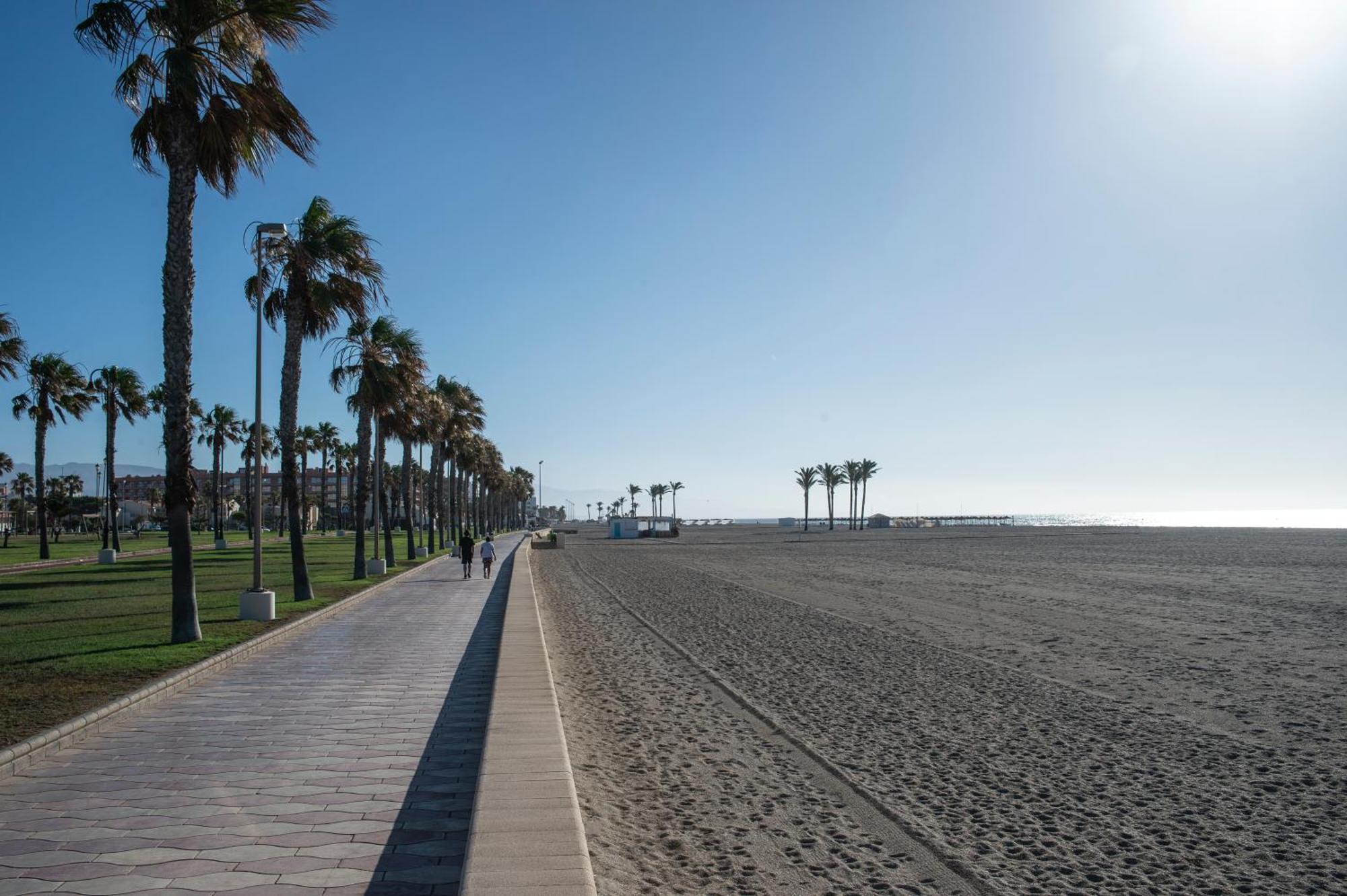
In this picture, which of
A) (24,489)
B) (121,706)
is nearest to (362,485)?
(121,706)

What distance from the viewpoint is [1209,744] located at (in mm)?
7762

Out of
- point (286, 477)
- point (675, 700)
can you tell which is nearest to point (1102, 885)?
point (675, 700)

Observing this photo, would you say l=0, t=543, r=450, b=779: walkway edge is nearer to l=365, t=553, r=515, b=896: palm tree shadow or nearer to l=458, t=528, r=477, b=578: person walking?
l=365, t=553, r=515, b=896: palm tree shadow

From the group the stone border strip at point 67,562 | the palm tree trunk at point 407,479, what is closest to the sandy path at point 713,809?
the stone border strip at point 67,562

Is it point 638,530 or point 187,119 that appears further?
point 638,530

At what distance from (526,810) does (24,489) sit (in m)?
138

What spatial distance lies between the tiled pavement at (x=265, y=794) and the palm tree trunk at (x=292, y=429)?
364 inches

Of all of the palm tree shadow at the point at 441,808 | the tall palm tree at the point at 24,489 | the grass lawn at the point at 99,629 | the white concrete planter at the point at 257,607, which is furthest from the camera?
the tall palm tree at the point at 24,489

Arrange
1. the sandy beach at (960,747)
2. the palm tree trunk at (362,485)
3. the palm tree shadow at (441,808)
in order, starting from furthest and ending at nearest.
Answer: the palm tree trunk at (362,485)
the sandy beach at (960,747)
the palm tree shadow at (441,808)

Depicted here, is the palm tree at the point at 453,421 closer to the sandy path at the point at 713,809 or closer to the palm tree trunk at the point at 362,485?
the palm tree trunk at the point at 362,485

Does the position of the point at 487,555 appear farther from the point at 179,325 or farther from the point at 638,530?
the point at 638,530

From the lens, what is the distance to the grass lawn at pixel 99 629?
8508 mm

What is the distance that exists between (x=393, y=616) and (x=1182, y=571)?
88.5 ft

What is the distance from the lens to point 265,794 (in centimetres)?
575
